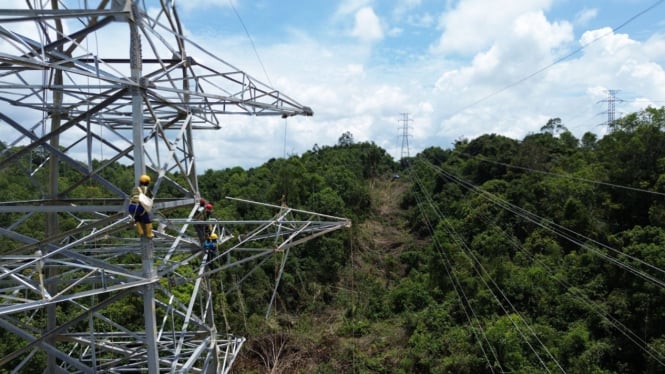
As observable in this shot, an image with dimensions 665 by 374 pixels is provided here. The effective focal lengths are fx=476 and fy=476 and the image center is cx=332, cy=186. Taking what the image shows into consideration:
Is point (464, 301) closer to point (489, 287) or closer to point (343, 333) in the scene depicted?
point (489, 287)

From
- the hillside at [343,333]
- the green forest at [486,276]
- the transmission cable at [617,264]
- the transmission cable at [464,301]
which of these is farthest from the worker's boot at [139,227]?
the hillside at [343,333]

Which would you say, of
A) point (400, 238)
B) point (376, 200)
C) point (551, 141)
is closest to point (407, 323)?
point (400, 238)

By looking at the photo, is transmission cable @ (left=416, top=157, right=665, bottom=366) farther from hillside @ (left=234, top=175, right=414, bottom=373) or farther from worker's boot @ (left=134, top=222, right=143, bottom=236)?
worker's boot @ (left=134, top=222, right=143, bottom=236)

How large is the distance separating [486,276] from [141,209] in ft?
73.5

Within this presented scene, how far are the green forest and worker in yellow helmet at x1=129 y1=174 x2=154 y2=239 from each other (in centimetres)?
1561

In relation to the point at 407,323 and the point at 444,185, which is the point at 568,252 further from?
the point at 444,185

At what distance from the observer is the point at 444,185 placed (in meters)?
43.9

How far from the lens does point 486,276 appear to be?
25.6 meters

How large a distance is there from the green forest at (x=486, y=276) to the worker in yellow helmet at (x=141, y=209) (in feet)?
51.2

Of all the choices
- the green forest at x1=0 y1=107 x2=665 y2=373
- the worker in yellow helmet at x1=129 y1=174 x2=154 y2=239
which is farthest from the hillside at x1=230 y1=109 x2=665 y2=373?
the worker in yellow helmet at x1=129 y1=174 x2=154 y2=239

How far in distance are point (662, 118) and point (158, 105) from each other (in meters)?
28.6

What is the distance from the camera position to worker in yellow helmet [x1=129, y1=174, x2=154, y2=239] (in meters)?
6.57

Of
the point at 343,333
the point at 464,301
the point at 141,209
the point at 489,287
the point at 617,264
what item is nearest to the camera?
the point at 141,209

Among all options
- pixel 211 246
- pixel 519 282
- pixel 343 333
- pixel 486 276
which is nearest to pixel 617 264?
pixel 519 282
